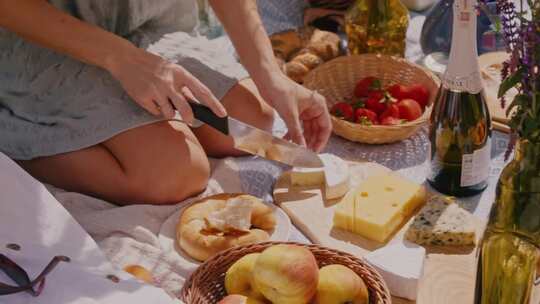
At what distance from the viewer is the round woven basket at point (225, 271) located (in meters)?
1.01

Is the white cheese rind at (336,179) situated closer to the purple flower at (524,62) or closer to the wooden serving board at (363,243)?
the wooden serving board at (363,243)

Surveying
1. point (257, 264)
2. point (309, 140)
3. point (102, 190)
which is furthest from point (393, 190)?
point (102, 190)

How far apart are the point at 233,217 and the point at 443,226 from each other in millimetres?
332

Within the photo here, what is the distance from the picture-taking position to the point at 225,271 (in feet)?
3.53

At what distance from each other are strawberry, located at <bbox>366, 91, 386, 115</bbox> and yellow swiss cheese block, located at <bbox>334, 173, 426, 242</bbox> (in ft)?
Result: 0.91

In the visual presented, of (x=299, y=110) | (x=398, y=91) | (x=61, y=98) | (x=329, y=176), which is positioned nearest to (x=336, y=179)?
(x=329, y=176)

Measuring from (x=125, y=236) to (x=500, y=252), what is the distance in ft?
2.13

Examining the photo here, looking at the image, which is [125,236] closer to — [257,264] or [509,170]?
[257,264]

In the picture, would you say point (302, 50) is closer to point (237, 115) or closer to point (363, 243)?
point (237, 115)

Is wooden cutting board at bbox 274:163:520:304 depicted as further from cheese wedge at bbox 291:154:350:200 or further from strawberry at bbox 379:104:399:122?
strawberry at bbox 379:104:399:122

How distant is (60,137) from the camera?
52.8 inches

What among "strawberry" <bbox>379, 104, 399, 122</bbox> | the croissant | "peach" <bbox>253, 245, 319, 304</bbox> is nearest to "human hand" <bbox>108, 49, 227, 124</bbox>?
"peach" <bbox>253, 245, 319, 304</bbox>

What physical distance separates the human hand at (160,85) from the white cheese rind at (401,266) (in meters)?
0.34

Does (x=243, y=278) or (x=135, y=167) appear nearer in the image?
(x=243, y=278)
